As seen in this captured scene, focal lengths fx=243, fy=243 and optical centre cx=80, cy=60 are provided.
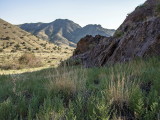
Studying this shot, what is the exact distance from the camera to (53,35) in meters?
186

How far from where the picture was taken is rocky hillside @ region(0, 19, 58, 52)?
6369 cm

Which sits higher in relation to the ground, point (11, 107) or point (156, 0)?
point (156, 0)

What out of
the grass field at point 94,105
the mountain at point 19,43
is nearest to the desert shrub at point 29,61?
the mountain at point 19,43

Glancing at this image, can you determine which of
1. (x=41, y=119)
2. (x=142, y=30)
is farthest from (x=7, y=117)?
(x=142, y=30)

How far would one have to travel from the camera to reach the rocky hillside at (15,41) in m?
63.7

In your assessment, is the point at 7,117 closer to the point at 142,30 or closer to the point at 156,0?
the point at 142,30

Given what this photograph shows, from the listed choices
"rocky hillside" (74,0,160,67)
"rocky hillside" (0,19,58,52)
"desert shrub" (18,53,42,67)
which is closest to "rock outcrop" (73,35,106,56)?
"rocky hillside" (74,0,160,67)

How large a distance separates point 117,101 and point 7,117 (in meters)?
2.16

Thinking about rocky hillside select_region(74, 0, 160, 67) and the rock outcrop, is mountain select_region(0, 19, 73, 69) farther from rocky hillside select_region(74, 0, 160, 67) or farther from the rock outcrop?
rocky hillside select_region(74, 0, 160, 67)

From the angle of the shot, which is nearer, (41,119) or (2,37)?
(41,119)

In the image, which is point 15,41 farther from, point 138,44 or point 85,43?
point 138,44

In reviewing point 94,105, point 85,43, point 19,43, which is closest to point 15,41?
point 19,43

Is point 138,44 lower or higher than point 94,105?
higher

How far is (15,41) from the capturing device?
229 feet
